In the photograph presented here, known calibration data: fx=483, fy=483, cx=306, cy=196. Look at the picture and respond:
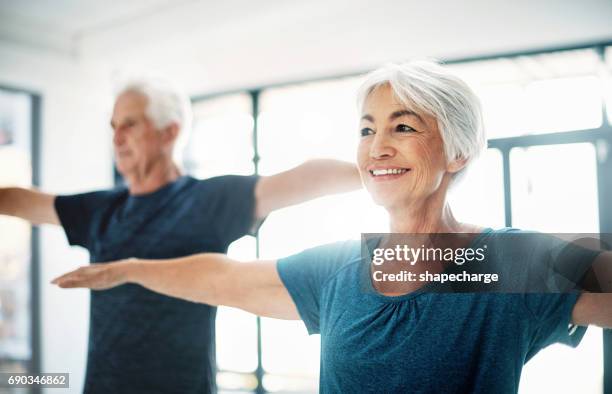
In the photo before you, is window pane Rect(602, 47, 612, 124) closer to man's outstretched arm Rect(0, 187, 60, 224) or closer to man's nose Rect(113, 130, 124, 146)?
man's nose Rect(113, 130, 124, 146)

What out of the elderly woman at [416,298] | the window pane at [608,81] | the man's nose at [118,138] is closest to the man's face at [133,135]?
the man's nose at [118,138]

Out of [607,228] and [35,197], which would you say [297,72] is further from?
[607,228]

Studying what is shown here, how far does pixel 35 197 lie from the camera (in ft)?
3.39

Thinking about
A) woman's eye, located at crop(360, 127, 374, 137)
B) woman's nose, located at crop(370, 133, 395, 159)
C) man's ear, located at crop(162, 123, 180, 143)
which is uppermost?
man's ear, located at crop(162, 123, 180, 143)

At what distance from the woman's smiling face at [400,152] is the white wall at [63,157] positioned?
2.30 ft

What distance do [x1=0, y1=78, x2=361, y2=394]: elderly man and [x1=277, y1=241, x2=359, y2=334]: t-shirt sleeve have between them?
17cm

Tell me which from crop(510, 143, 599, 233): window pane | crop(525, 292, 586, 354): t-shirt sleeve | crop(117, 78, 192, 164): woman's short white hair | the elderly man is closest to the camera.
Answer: crop(525, 292, 586, 354): t-shirt sleeve

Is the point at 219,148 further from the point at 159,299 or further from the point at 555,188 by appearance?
the point at 555,188

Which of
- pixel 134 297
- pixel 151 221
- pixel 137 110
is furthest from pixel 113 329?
pixel 137 110

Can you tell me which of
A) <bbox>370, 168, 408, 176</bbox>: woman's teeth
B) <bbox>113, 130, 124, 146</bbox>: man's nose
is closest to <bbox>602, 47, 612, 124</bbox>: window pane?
<bbox>370, 168, 408, 176</bbox>: woman's teeth

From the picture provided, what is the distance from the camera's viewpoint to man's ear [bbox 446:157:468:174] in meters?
0.65

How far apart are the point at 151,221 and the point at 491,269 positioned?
2.14ft

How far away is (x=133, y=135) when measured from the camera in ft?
3.30

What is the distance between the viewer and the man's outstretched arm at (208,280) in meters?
0.73
